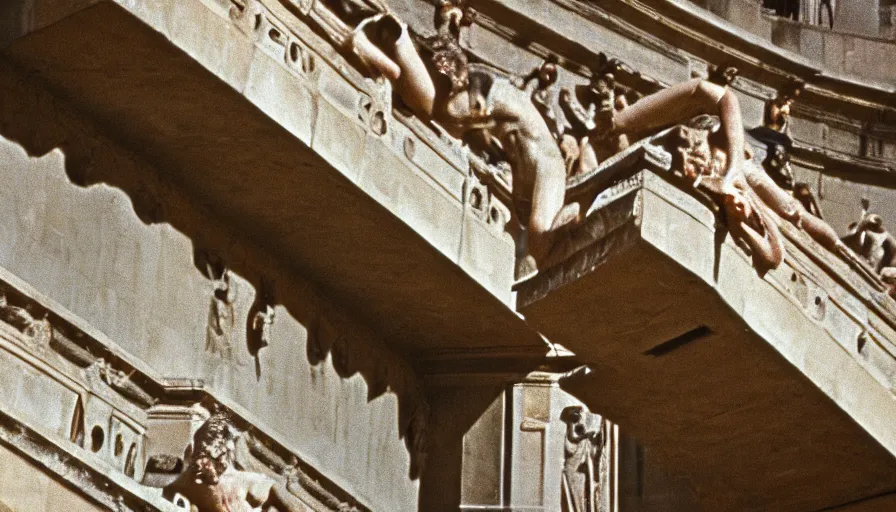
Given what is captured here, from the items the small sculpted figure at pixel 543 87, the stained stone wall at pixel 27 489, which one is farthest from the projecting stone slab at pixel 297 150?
the small sculpted figure at pixel 543 87

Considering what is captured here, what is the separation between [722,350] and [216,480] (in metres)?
3.45

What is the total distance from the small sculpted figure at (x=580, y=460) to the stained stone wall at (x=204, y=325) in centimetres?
A: 118

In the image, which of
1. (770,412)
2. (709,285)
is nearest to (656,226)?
(709,285)

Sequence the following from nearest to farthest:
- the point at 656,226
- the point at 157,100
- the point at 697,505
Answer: the point at 656,226 < the point at 157,100 < the point at 697,505

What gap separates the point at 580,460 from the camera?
20.7 meters

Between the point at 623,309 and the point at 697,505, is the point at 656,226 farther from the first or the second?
the point at 697,505

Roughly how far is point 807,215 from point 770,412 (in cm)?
286

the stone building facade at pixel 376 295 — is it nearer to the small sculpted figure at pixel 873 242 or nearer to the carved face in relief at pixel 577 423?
the carved face in relief at pixel 577 423

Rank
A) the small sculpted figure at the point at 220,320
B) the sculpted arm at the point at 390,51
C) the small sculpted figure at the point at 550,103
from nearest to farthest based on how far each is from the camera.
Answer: the small sculpted figure at the point at 220,320, the sculpted arm at the point at 390,51, the small sculpted figure at the point at 550,103

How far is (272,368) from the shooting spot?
19.4 m

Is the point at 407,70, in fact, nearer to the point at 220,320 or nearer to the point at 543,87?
the point at 220,320

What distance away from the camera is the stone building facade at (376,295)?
56.4ft

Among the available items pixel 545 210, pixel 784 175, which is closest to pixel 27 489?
pixel 545 210

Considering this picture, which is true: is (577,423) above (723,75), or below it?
below
